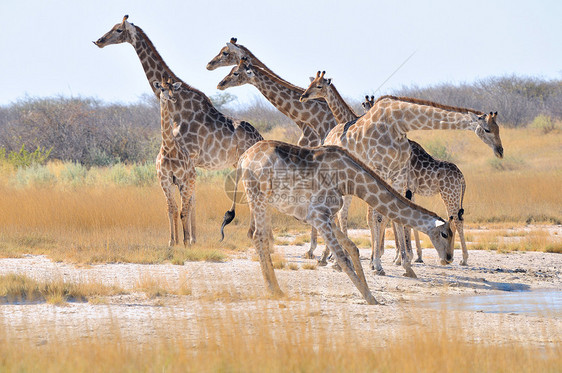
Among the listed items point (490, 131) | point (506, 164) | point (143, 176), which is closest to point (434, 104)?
point (490, 131)

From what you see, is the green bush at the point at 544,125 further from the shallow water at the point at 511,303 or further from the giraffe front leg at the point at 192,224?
the shallow water at the point at 511,303

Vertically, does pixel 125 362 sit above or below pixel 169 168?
below

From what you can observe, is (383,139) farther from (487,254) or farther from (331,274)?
(487,254)

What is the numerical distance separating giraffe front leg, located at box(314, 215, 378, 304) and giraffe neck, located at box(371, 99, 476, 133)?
2.43m

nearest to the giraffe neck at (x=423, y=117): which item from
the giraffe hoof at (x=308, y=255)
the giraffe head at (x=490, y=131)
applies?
the giraffe head at (x=490, y=131)

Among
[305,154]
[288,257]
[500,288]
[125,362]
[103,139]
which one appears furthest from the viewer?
[103,139]

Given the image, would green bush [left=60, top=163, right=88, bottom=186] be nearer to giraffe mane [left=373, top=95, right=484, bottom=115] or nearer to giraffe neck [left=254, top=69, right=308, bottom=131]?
giraffe neck [left=254, top=69, right=308, bottom=131]

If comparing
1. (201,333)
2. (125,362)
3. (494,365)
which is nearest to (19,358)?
(125,362)

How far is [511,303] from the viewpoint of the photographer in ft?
29.1

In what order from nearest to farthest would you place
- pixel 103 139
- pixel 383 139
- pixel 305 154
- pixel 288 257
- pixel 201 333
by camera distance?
pixel 201 333 < pixel 305 154 < pixel 383 139 < pixel 288 257 < pixel 103 139

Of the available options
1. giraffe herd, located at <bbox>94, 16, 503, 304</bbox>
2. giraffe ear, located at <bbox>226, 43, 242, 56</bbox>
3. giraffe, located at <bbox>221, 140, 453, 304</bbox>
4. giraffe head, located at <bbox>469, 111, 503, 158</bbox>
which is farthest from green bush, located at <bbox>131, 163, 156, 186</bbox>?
giraffe head, located at <bbox>469, 111, 503, 158</bbox>

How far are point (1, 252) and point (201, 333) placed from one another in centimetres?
615

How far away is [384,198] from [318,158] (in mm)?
931

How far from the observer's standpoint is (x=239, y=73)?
41.7 feet
